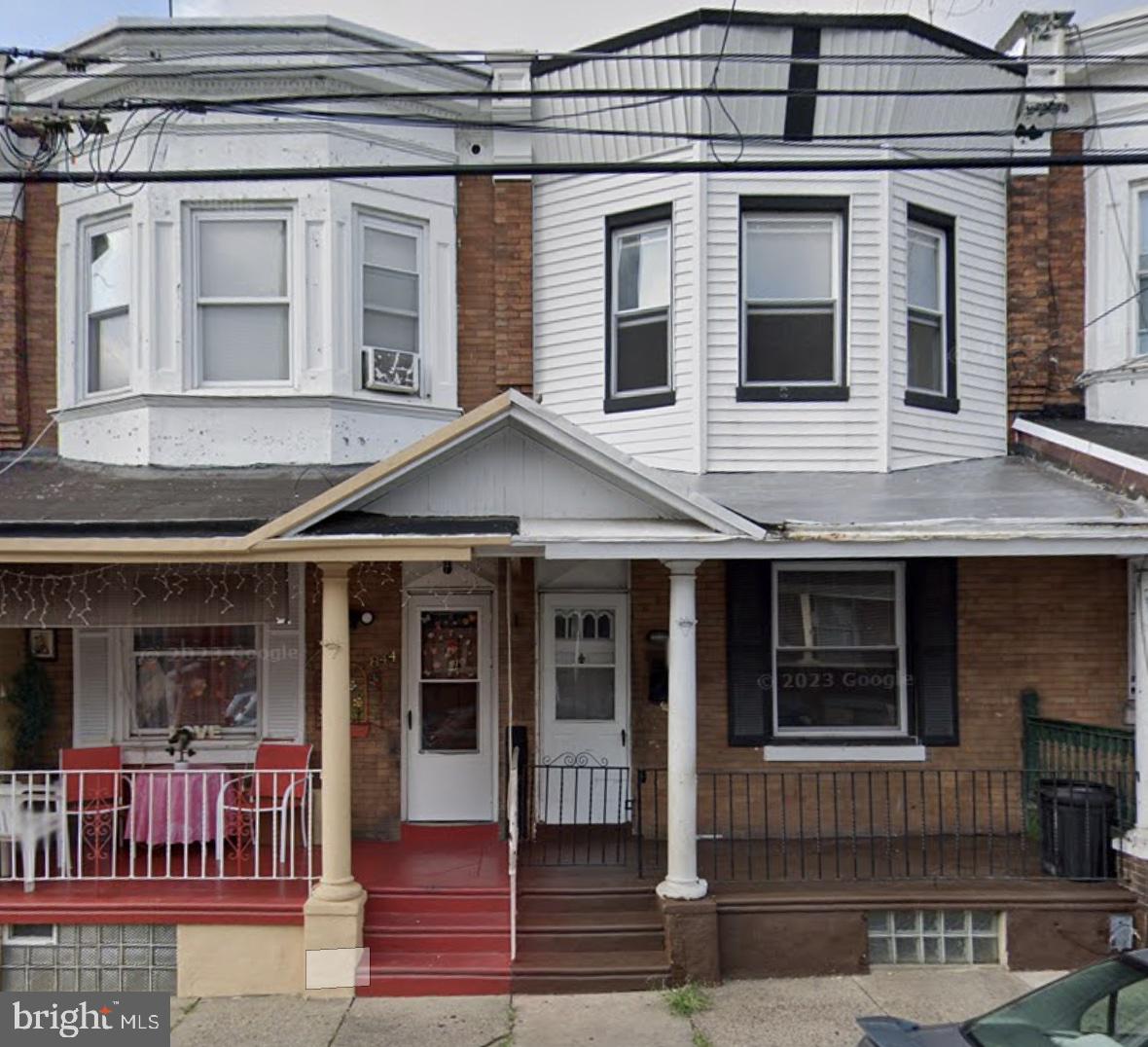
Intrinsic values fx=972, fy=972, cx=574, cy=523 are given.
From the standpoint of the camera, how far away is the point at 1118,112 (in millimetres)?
9273

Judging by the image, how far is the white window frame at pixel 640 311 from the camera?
8883 millimetres

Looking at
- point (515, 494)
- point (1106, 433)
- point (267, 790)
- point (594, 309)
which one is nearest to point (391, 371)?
point (594, 309)

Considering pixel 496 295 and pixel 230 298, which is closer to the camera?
pixel 230 298

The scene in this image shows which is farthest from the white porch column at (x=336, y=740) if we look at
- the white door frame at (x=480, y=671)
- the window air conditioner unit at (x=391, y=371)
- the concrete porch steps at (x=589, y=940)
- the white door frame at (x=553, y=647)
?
the window air conditioner unit at (x=391, y=371)

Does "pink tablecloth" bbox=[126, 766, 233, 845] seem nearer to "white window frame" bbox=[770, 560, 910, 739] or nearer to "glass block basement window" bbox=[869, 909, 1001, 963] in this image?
"white window frame" bbox=[770, 560, 910, 739]

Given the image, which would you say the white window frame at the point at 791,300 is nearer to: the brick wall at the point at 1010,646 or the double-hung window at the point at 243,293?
the brick wall at the point at 1010,646

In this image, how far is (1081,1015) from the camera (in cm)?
387

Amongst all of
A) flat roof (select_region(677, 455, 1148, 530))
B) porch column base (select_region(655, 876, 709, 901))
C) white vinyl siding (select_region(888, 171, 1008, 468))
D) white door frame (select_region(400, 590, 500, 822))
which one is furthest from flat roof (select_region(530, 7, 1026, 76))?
porch column base (select_region(655, 876, 709, 901))

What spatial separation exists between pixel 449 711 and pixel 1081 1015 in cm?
618

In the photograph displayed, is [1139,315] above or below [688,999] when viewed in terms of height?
above

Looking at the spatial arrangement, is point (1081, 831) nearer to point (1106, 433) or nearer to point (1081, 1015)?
point (1106, 433)

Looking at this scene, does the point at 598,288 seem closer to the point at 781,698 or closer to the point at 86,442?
the point at 781,698

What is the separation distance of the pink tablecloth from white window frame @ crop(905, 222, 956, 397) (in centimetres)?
717

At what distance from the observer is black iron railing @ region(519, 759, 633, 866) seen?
8.52m
